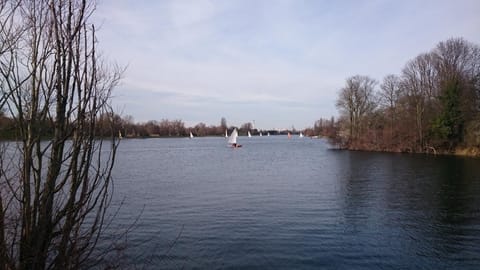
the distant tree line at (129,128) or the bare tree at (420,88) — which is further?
the bare tree at (420,88)

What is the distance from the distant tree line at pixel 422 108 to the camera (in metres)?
46.1

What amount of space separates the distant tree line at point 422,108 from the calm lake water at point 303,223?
80.8 feet

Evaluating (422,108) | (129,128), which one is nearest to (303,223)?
(129,128)

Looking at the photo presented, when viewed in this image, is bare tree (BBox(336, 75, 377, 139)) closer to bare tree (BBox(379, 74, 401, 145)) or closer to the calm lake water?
bare tree (BBox(379, 74, 401, 145))

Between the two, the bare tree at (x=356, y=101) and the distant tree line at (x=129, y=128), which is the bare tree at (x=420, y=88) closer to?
the bare tree at (x=356, y=101)

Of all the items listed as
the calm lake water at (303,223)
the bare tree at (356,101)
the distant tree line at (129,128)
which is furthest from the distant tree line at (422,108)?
the distant tree line at (129,128)

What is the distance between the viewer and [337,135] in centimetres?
6688

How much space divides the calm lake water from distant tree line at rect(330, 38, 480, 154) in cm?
2464

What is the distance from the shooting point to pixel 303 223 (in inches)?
550

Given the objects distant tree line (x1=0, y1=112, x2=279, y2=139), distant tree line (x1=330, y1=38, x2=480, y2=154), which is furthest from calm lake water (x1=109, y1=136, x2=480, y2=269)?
distant tree line (x1=330, y1=38, x2=480, y2=154)

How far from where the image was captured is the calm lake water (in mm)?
10367

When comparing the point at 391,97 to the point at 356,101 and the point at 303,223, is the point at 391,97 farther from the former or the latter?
the point at 303,223

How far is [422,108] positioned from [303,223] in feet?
147

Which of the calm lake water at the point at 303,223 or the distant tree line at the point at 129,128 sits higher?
the distant tree line at the point at 129,128
